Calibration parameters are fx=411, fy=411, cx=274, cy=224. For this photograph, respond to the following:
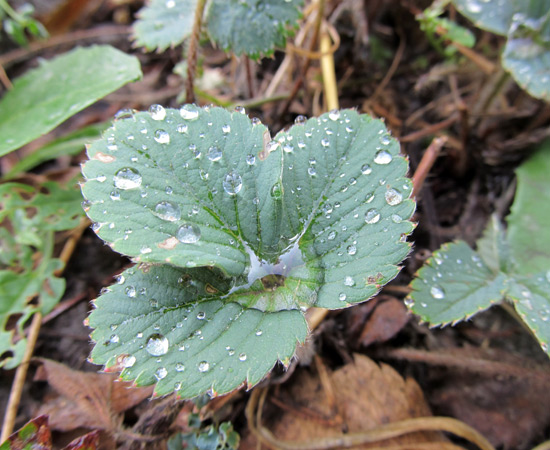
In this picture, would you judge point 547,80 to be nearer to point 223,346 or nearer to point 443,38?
point 443,38

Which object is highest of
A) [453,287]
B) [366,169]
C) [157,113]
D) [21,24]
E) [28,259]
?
[21,24]

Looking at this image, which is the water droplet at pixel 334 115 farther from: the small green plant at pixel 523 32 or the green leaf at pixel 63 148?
the green leaf at pixel 63 148

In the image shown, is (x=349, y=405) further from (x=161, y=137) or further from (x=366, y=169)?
(x=161, y=137)

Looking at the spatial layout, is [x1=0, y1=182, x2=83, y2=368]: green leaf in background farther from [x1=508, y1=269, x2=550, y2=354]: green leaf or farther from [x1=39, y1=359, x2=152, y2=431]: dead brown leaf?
[x1=508, y1=269, x2=550, y2=354]: green leaf

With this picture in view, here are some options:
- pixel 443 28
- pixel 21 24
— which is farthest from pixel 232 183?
pixel 21 24

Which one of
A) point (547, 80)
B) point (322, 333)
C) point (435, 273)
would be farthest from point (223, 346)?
point (547, 80)
